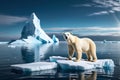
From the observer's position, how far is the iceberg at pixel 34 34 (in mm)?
80812

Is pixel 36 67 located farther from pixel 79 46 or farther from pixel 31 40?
pixel 31 40

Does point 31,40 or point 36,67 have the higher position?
point 31,40

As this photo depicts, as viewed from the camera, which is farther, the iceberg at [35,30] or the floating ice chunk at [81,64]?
the iceberg at [35,30]

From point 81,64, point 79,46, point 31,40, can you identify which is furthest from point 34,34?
point 81,64

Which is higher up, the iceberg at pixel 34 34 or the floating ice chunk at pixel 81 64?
the iceberg at pixel 34 34

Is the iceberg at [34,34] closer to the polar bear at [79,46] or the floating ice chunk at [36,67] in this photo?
the polar bear at [79,46]

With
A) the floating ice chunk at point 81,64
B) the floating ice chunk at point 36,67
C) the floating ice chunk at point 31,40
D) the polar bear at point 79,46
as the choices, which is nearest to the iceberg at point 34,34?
the floating ice chunk at point 31,40

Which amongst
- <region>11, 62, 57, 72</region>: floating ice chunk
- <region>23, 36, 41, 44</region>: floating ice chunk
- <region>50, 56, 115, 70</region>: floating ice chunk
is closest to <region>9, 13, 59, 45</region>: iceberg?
<region>23, 36, 41, 44</region>: floating ice chunk

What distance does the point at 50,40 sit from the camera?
8494 cm

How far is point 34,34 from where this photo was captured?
82.2 m

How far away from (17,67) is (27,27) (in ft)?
227

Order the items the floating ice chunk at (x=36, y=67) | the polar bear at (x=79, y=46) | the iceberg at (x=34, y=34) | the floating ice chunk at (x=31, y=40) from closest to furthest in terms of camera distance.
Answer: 1. the floating ice chunk at (x=36, y=67)
2. the polar bear at (x=79, y=46)
3. the floating ice chunk at (x=31, y=40)
4. the iceberg at (x=34, y=34)

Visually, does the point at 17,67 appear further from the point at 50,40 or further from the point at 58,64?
the point at 50,40

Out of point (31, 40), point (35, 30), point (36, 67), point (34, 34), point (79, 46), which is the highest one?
point (35, 30)
